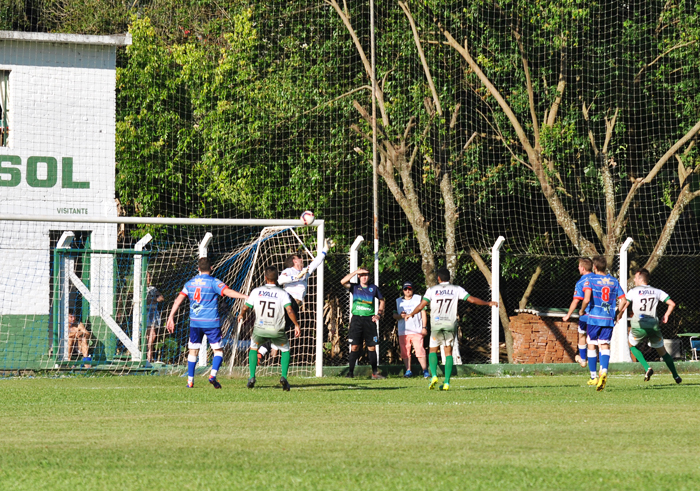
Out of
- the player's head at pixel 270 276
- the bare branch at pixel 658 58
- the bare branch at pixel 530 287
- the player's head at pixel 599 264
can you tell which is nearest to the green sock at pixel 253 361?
the player's head at pixel 270 276

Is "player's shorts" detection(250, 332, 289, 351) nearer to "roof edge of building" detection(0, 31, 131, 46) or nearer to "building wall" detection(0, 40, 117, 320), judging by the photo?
"building wall" detection(0, 40, 117, 320)

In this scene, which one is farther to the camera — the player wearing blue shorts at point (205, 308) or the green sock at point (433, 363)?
the player wearing blue shorts at point (205, 308)

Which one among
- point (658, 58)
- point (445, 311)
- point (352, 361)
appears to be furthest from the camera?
point (658, 58)

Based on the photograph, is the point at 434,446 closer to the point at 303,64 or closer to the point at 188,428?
the point at 188,428

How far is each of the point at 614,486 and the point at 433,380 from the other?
778 centimetres

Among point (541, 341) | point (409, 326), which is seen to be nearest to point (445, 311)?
point (409, 326)

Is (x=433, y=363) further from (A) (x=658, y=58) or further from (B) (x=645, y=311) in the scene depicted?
(A) (x=658, y=58)

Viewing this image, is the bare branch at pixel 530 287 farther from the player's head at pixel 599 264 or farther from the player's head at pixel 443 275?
the player's head at pixel 443 275

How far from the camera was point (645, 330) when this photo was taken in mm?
15516

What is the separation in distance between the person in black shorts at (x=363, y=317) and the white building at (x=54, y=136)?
5.74 meters

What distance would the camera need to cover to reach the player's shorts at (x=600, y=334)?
47.8 feet

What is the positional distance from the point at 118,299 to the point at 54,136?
401 centimetres

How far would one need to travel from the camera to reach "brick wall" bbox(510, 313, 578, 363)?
852 inches

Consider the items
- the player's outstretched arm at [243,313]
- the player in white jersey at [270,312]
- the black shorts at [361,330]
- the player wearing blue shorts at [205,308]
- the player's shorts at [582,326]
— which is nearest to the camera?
the player in white jersey at [270,312]
